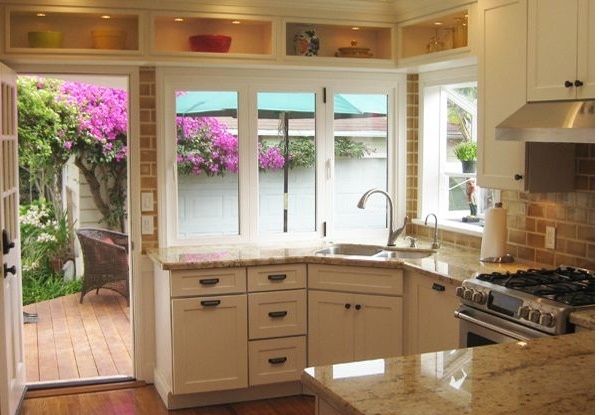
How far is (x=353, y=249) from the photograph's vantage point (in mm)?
5055

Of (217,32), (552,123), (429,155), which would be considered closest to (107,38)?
(217,32)

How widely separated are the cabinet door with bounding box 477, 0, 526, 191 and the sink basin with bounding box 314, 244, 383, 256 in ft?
3.51

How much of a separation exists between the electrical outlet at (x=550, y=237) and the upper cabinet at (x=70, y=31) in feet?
7.98

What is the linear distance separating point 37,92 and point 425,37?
409 centimetres

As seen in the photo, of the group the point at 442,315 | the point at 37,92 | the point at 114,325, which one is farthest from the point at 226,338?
the point at 37,92

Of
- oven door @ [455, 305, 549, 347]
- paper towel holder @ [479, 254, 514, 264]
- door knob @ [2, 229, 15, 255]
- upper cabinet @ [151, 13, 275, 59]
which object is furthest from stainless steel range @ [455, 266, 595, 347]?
door knob @ [2, 229, 15, 255]

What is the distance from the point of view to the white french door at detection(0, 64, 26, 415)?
4.05m

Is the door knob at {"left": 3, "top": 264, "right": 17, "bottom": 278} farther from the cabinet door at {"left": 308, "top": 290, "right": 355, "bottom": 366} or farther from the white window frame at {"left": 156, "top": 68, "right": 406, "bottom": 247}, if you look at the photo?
the cabinet door at {"left": 308, "top": 290, "right": 355, "bottom": 366}

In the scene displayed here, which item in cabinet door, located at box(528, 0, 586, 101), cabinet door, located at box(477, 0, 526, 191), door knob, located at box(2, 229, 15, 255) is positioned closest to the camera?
cabinet door, located at box(528, 0, 586, 101)

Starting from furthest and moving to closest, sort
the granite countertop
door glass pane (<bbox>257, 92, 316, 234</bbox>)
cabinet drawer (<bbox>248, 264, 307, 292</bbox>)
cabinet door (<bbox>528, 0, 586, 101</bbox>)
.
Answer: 1. door glass pane (<bbox>257, 92, 316, 234</bbox>)
2. cabinet drawer (<bbox>248, 264, 307, 292</bbox>)
3. cabinet door (<bbox>528, 0, 586, 101</bbox>)
4. the granite countertop

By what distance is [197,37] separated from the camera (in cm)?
476

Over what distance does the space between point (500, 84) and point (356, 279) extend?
133 cm

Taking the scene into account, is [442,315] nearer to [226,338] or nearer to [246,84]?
[226,338]

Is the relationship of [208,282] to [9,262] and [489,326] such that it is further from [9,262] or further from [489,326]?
[489,326]
